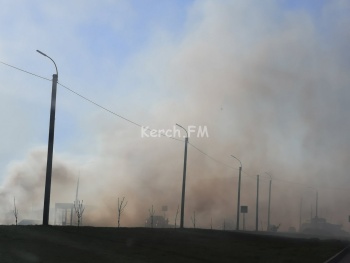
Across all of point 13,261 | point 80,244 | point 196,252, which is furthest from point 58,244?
point 196,252

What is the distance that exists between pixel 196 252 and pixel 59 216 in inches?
3677

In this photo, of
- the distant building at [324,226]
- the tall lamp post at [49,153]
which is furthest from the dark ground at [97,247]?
the distant building at [324,226]

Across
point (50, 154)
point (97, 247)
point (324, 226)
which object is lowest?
point (324, 226)

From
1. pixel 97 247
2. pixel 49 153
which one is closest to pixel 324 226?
pixel 49 153

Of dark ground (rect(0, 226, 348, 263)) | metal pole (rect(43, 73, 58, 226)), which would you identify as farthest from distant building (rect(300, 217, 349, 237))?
metal pole (rect(43, 73, 58, 226))

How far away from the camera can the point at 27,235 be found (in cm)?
2209

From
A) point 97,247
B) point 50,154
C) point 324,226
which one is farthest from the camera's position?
point 324,226

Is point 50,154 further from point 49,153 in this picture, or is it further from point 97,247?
point 97,247

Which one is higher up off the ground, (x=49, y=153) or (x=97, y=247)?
(x=49, y=153)

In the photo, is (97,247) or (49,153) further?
(49,153)

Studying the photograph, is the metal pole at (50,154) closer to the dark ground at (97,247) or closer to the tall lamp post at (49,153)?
the tall lamp post at (49,153)

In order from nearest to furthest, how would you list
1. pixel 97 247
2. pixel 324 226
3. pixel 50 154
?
pixel 97 247 < pixel 50 154 < pixel 324 226

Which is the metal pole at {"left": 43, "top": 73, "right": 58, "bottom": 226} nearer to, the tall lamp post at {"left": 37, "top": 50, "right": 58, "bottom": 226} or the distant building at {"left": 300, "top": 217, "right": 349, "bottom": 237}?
the tall lamp post at {"left": 37, "top": 50, "right": 58, "bottom": 226}

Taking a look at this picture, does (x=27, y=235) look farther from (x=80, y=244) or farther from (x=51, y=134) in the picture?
(x=51, y=134)
